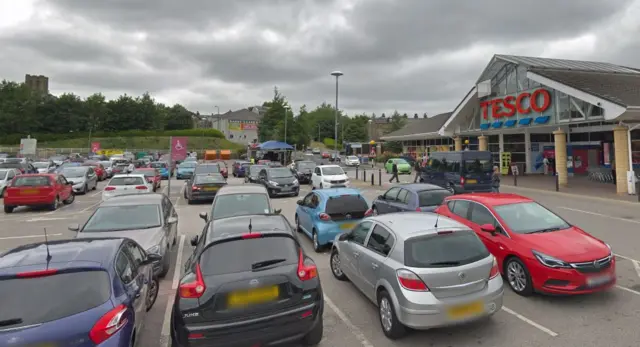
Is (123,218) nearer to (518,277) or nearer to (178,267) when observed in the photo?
(178,267)

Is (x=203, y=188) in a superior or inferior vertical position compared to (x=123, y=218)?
superior

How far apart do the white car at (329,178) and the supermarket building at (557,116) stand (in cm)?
1193

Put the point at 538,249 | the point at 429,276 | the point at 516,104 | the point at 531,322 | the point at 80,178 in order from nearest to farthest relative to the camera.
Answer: the point at 429,276, the point at 531,322, the point at 538,249, the point at 80,178, the point at 516,104

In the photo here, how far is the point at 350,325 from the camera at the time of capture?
503 cm

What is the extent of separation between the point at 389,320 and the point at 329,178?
16.4m

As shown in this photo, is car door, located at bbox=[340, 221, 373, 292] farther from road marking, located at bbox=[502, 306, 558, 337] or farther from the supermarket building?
the supermarket building

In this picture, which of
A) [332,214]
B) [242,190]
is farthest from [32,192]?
[332,214]

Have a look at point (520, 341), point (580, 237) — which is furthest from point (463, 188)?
point (520, 341)

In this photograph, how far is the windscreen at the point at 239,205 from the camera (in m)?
8.82

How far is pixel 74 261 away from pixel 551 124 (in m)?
23.9

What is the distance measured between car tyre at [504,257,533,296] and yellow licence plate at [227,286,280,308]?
3.97 metres

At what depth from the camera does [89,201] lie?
61.2 feet

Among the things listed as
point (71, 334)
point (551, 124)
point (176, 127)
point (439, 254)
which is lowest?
point (71, 334)

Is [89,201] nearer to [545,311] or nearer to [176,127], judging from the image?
[545,311]
